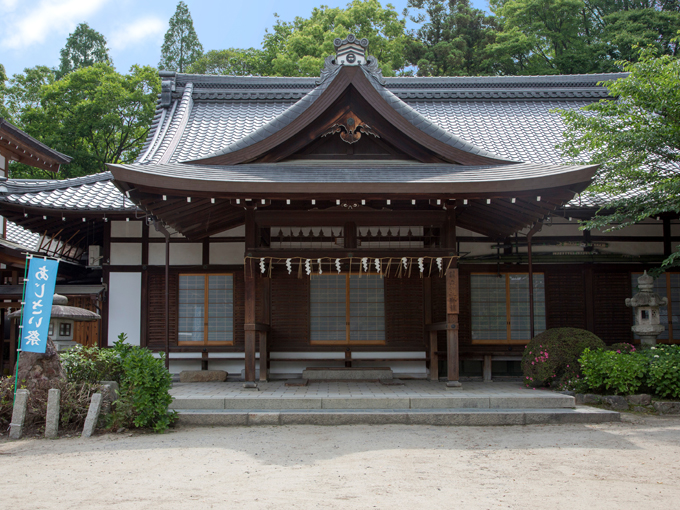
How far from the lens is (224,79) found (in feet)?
52.6

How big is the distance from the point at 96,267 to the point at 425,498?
10043 millimetres

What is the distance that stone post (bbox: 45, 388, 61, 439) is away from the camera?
6980 millimetres

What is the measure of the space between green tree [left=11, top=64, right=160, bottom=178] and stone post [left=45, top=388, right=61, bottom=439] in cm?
1937

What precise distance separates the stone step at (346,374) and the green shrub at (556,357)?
251 centimetres

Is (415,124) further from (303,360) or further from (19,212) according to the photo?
(19,212)

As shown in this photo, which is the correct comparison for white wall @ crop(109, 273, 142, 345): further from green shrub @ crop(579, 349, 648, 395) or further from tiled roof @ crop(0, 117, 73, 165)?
green shrub @ crop(579, 349, 648, 395)

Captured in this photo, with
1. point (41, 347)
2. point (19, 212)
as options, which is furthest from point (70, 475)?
point (19, 212)

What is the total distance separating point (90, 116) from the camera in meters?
24.2

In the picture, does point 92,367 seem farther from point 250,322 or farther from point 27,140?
point 27,140

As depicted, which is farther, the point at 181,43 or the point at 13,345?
the point at 181,43

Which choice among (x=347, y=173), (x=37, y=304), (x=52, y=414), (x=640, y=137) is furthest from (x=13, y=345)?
(x=640, y=137)

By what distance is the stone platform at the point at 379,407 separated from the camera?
25.1 feet

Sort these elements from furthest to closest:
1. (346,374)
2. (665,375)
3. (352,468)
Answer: (346,374)
(665,375)
(352,468)

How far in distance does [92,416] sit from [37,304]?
169cm
